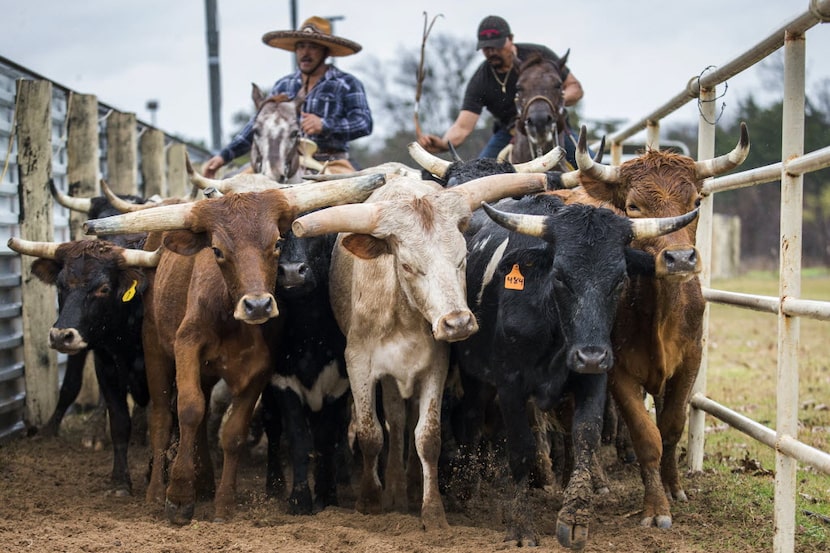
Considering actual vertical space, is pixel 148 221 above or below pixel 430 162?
below

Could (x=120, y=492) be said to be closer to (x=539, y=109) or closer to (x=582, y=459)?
(x=582, y=459)

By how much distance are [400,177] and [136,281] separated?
6.04 ft

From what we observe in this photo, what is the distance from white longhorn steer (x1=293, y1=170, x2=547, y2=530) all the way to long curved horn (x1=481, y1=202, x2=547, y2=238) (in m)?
0.27

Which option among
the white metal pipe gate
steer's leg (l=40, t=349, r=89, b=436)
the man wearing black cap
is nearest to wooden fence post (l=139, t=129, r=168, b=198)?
steer's leg (l=40, t=349, r=89, b=436)

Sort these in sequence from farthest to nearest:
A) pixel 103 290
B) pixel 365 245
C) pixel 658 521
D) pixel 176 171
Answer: pixel 176 171 < pixel 103 290 < pixel 365 245 < pixel 658 521

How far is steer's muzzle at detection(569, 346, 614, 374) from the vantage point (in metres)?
4.34

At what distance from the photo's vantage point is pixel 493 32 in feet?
27.3

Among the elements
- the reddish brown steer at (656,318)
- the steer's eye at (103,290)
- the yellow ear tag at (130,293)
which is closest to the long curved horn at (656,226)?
the reddish brown steer at (656,318)

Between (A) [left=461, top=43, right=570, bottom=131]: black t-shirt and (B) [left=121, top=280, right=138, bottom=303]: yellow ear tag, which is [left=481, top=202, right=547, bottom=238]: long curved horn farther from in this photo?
(A) [left=461, top=43, right=570, bottom=131]: black t-shirt

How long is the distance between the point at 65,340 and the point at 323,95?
3954mm

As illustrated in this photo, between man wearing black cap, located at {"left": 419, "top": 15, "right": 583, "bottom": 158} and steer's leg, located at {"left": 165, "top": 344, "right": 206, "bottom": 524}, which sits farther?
man wearing black cap, located at {"left": 419, "top": 15, "right": 583, "bottom": 158}

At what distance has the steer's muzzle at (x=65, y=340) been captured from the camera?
5.93 metres

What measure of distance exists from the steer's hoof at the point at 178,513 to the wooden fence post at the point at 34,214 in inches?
122

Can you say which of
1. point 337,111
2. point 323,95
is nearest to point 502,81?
point 337,111
